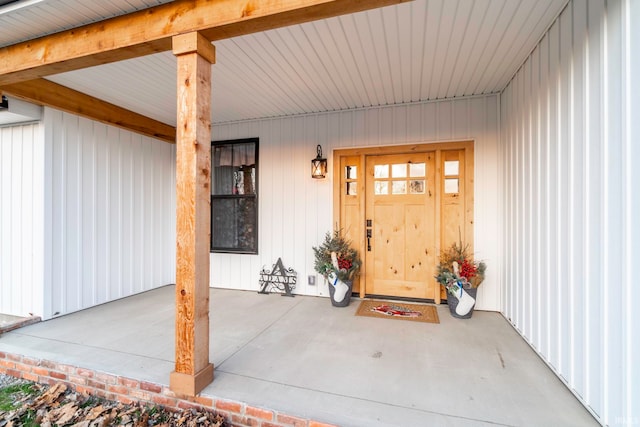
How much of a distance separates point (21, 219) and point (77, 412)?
8.73ft

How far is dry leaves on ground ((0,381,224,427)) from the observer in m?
1.84

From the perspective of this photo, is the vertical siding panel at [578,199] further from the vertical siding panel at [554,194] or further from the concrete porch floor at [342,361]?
the concrete porch floor at [342,361]

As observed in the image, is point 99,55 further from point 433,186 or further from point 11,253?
point 433,186

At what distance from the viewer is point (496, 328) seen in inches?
118

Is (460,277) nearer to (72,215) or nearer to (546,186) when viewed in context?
(546,186)

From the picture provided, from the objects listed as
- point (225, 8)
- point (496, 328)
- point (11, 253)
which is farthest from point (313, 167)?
point (11, 253)

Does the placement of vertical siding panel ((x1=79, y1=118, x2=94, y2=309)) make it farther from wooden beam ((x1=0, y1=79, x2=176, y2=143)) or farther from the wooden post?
the wooden post

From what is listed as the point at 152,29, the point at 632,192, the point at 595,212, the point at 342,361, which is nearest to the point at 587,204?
the point at 595,212

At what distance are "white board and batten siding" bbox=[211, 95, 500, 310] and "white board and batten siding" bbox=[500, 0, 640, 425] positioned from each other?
853mm

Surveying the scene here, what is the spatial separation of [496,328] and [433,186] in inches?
71.9

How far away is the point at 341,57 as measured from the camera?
8.87ft

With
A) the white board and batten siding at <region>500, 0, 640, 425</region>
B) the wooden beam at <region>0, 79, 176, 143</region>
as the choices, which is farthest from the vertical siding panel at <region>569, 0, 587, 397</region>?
the wooden beam at <region>0, 79, 176, 143</region>

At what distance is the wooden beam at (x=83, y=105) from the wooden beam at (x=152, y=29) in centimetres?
54

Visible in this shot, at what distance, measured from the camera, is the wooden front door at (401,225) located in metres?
3.85
